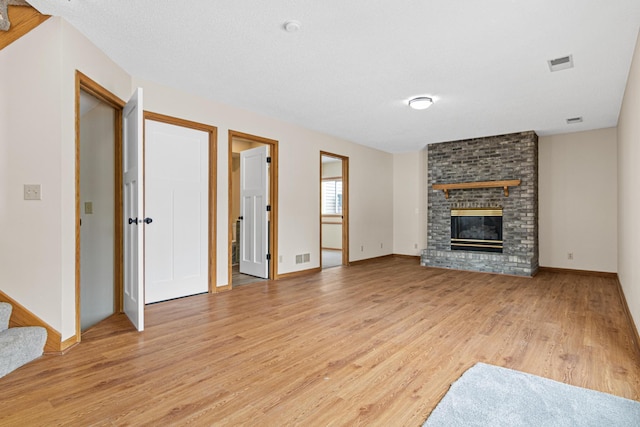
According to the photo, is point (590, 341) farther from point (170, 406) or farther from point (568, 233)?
point (568, 233)

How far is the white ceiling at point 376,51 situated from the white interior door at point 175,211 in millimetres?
621

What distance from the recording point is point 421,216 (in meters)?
7.53

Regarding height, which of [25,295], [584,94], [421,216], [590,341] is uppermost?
[584,94]

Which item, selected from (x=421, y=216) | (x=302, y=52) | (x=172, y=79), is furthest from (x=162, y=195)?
(x=421, y=216)

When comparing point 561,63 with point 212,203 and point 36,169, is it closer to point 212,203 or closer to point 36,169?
point 212,203

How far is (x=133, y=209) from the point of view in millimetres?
3074

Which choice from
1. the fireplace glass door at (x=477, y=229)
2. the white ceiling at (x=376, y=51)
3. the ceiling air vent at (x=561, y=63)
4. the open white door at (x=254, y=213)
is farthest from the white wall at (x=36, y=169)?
the fireplace glass door at (x=477, y=229)

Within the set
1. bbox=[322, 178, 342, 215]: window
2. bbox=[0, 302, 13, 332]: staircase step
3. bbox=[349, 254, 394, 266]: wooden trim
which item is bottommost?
bbox=[349, 254, 394, 266]: wooden trim

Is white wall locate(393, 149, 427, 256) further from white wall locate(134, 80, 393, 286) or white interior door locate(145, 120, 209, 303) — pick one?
white interior door locate(145, 120, 209, 303)

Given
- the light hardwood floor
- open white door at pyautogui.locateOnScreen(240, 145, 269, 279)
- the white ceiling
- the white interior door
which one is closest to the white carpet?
A: the light hardwood floor

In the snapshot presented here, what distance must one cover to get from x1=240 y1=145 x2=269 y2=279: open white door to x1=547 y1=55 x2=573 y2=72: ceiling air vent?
3551mm

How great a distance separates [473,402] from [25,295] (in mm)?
3024

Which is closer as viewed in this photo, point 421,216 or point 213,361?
point 213,361

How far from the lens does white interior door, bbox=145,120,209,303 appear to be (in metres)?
3.81
